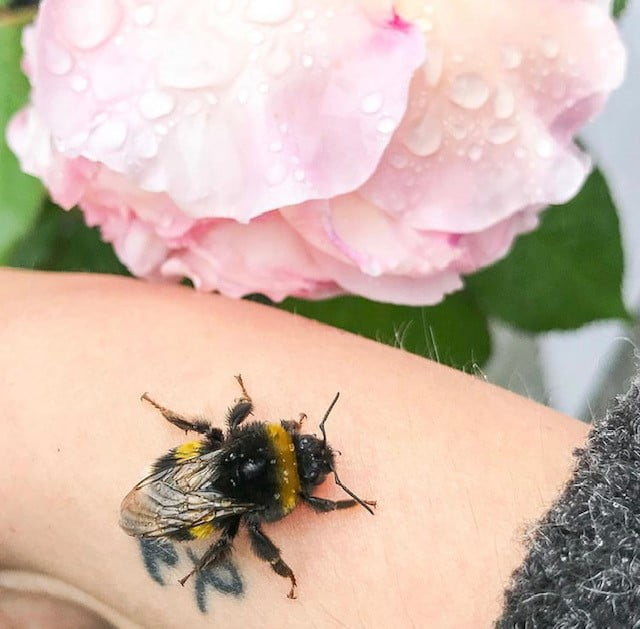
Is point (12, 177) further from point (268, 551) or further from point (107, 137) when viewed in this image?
point (268, 551)

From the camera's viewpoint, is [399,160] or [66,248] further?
[66,248]

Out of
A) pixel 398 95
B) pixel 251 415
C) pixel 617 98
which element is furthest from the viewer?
pixel 617 98

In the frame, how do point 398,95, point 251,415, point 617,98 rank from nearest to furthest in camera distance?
1. point 398,95
2. point 251,415
3. point 617,98

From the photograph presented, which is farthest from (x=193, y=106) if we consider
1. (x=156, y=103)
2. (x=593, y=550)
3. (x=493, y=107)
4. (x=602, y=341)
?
(x=602, y=341)

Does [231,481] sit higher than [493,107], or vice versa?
[493,107]

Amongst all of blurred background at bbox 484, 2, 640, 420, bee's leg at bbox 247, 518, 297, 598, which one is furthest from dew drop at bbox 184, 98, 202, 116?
blurred background at bbox 484, 2, 640, 420

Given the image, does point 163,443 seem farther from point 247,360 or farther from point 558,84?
point 558,84

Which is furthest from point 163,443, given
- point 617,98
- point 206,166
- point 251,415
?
point 617,98

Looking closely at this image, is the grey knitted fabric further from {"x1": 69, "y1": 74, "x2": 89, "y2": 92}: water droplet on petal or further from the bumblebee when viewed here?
{"x1": 69, "y1": 74, "x2": 89, "y2": 92}: water droplet on petal

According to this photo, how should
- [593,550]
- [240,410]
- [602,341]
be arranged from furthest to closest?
[602,341]
[240,410]
[593,550]
